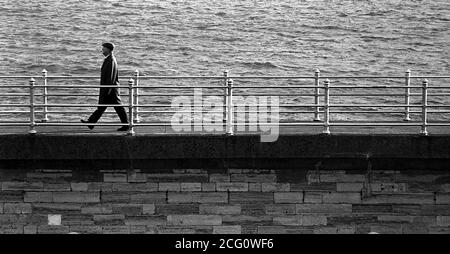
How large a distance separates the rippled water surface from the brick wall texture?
62.0ft

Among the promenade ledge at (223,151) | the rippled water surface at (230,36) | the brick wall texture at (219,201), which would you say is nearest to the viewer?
the promenade ledge at (223,151)

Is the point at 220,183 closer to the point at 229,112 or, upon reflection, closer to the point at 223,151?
the point at 223,151

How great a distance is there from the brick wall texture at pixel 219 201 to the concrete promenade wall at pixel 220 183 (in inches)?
0.5

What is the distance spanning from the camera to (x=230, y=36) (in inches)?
1796

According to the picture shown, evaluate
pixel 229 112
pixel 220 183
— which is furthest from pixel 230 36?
pixel 220 183

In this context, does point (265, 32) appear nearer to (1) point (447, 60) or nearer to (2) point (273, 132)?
(1) point (447, 60)

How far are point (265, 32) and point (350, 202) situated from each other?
30590mm

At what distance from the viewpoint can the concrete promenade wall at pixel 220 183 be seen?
52.5 feet

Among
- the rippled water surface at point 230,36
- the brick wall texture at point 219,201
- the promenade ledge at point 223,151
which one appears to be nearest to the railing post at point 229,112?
A: the promenade ledge at point 223,151

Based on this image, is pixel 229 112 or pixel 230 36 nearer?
pixel 229 112

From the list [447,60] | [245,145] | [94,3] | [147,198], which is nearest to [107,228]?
[147,198]

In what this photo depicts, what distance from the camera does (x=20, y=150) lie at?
1595 cm

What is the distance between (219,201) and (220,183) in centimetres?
24

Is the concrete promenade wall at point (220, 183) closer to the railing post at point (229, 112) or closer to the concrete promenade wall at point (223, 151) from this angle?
the concrete promenade wall at point (223, 151)
